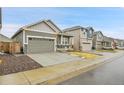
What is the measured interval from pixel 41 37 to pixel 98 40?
961 inches

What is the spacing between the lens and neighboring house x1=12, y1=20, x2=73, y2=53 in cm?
1892

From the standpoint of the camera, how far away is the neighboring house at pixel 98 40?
40.5 meters

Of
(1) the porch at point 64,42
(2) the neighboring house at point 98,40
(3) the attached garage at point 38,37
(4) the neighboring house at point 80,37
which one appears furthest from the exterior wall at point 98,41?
(3) the attached garage at point 38,37

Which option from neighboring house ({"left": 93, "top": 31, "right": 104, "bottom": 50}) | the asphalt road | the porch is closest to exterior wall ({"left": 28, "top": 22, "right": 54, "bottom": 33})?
the porch

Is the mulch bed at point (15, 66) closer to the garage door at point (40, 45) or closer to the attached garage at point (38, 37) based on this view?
the attached garage at point (38, 37)

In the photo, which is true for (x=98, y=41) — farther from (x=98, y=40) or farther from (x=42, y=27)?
(x=42, y=27)

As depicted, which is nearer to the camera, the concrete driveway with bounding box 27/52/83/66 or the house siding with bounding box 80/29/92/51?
the concrete driveway with bounding box 27/52/83/66

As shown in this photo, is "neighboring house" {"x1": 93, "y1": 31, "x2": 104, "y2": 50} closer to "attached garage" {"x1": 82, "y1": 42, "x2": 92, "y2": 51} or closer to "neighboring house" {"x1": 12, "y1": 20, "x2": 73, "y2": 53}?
"attached garage" {"x1": 82, "y1": 42, "x2": 92, "y2": 51}

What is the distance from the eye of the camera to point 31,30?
19375mm

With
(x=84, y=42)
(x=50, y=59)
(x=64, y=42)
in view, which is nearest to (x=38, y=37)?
(x=50, y=59)

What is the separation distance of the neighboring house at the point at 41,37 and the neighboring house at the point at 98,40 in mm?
16916
